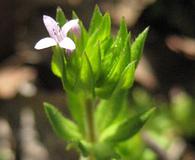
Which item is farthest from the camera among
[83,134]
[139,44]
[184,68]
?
[184,68]

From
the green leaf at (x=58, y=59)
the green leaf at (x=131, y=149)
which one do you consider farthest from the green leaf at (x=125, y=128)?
the green leaf at (x=58, y=59)

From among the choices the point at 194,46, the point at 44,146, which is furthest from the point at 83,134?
the point at 194,46

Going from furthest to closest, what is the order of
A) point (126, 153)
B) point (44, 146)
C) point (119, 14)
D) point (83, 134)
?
point (119, 14) < point (44, 146) < point (126, 153) < point (83, 134)

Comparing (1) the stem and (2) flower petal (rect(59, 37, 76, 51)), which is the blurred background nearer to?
(1) the stem

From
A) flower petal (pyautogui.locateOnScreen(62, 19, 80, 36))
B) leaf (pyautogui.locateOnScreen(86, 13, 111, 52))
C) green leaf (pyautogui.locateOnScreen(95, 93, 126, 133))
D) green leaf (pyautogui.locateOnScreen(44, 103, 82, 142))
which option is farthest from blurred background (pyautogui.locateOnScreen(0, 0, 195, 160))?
flower petal (pyautogui.locateOnScreen(62, 19, 80, 36))

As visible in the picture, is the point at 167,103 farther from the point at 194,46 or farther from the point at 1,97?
the point at 1,97

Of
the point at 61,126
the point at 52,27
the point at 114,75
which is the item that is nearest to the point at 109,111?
the point at 61,126

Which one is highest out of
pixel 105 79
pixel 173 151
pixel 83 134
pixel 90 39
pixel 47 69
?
pixel 90 39
